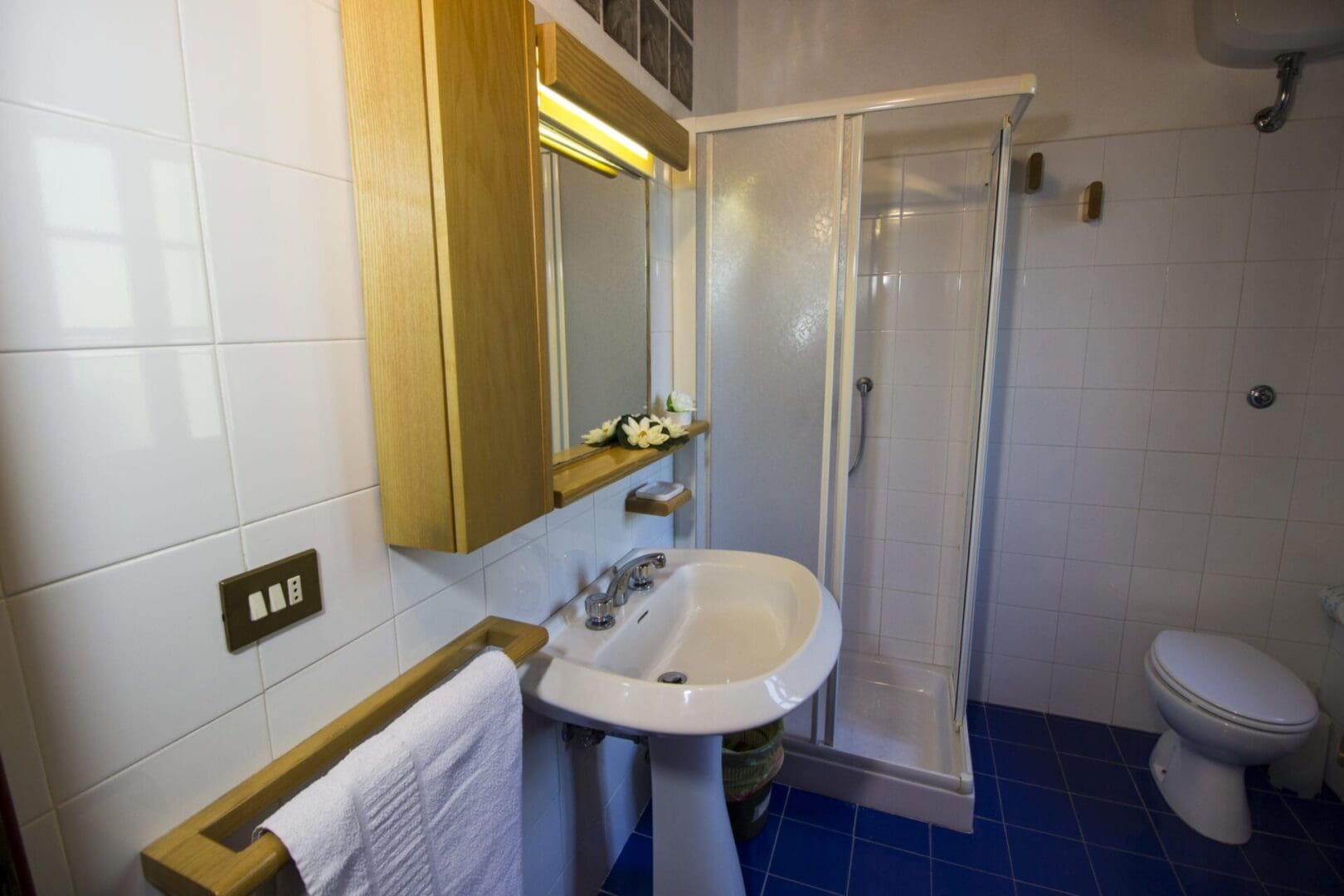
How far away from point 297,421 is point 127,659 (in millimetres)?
289

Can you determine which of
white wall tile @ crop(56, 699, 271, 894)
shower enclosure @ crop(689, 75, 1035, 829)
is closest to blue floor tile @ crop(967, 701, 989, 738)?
shower enclosure @ crop(689, 75, 1035, 829)

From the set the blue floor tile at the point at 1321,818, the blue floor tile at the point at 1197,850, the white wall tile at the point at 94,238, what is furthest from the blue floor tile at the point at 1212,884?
the white wall tile at the point at 94,238

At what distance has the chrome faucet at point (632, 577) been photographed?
1392mm

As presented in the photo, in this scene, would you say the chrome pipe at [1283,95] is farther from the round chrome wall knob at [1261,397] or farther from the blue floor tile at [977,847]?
the blue floor tile at [977,847]

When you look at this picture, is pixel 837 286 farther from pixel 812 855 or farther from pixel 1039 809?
pixel 1039 809

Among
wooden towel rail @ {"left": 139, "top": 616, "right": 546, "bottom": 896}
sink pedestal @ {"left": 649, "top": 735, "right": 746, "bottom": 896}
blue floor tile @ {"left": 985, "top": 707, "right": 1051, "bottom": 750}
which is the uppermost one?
wooden towel rail @ {"left": 139, "top": 616, "right": 546, "bottom": 896}

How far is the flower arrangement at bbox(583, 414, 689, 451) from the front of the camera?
1431 mm

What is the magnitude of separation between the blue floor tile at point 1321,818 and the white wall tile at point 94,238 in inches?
109

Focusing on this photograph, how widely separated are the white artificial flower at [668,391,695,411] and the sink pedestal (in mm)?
801

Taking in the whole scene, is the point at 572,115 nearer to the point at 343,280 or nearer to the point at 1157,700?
the point at 343,280

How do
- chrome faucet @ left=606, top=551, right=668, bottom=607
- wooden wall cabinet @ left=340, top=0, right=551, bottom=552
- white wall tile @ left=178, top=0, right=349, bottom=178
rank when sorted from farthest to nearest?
chrome faucet @ left=606, top=551, right=668, bottom=607 < wooden wall cabinet @ left=340, top=0, right=551, bottom=552 < white wall tile @ left=178, top=0, right=349, bottom=178

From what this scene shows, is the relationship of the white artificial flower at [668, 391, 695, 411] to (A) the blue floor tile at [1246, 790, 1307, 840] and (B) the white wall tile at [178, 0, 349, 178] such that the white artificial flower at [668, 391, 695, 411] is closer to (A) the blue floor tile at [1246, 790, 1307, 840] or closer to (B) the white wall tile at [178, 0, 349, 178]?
(B) the white wall tile at [178, 0, 349, 178]

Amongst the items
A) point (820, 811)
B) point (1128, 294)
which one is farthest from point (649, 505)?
point (1128, 294)

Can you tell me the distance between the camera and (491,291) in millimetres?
846
